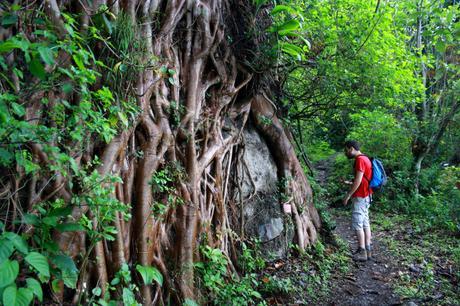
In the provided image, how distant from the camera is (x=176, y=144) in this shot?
3529 mm

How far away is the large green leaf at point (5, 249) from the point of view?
1660mm

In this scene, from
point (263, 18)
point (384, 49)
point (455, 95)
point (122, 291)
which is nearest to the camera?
point (122, 291)

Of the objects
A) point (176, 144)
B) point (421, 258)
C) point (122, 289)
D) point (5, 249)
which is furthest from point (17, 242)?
point (421, 258)

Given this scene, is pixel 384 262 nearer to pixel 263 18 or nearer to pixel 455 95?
pixel 263 18

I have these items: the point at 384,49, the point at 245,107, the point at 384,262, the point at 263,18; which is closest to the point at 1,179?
the point at 245,107

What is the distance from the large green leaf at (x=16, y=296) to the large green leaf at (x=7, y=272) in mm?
38

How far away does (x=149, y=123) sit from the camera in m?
3.18

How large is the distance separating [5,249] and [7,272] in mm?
112

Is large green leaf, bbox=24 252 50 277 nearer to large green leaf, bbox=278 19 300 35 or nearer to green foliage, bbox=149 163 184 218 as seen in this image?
green foliage, bbox=149 163 184 218

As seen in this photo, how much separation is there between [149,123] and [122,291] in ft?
4.60

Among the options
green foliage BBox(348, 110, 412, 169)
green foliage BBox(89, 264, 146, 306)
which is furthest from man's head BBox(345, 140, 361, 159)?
green foliage BBox(348, 110, 412, 169)

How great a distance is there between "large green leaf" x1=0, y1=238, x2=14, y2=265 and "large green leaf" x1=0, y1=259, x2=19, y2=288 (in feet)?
0.08

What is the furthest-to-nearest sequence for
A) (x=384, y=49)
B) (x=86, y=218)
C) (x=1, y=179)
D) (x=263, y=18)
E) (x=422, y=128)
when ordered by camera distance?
(x=422, y=128) < (x=384, y=49) < (x=263, y=18) < (x=86, y=218) < (x=1, y=179)

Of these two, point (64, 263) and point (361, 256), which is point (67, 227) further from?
point (361, 256)
